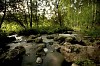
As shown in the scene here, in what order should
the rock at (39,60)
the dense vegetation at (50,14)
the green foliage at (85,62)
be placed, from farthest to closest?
the dense vegetation at (50,14), the rock at (39,60), the green foliage at (85,62)

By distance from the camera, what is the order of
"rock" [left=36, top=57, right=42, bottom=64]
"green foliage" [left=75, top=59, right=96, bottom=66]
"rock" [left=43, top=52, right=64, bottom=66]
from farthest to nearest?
1. "rock" [left=36, top=57, right=42, bottom=64]
2. "rock" [left=43, top=52, right=64, bottom=66]
3. "green foliage" [left=75, top=59, right=96, bottom=66]

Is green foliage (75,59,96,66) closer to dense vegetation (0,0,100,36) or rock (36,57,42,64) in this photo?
rock (36,57,42,64)

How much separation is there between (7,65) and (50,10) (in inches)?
1256

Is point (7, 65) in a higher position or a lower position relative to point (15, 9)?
lower

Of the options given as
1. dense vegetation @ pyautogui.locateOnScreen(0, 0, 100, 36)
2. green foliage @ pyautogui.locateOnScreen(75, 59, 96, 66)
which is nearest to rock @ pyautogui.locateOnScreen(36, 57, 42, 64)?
green foliage @ pyautogui.locateOnScreen(75, 59, 96, 66)

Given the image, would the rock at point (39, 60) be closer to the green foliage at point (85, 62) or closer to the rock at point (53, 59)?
the rock at point (53, 59)

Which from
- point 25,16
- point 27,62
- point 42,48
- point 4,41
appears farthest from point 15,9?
point 27,62

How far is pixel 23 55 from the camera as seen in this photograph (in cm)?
1062

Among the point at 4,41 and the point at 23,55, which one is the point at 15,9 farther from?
the point at 23,55

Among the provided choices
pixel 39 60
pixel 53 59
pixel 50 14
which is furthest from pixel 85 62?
pixel 50 14

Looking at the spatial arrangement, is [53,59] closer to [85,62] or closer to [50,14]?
[85,62]

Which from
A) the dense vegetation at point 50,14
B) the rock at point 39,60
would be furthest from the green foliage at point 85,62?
the dense vegetation at point 50,14

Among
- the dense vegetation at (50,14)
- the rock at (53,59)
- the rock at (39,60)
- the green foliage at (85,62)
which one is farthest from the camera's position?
the dense vegetation at (50,14)

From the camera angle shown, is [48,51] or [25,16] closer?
[48,51]
